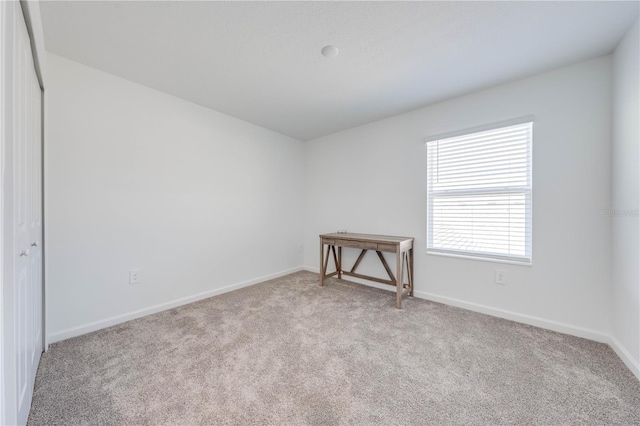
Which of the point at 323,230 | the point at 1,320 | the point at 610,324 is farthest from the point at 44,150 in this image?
the point at 610,324

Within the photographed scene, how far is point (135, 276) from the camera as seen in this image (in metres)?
2.32

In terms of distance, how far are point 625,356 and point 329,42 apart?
10.0 ft

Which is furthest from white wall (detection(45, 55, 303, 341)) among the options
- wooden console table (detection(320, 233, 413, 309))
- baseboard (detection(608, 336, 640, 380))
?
baseboard (detection(608, 336, 640, 380))

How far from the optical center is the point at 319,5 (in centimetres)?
146

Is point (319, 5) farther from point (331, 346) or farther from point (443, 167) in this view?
point (331, 346)

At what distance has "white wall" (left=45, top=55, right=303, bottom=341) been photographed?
194 cm

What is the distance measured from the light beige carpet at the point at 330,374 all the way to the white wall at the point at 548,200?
0.23 meters

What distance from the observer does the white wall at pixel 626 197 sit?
1.57 metres

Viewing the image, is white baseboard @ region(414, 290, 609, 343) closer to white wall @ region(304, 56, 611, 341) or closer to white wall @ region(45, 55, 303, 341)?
white wall @ region(304, 56, 611, 341)

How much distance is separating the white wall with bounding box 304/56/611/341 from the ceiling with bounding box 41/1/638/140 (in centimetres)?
22

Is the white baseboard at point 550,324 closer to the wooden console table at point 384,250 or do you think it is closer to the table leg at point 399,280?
the wooden console table at point 384,250

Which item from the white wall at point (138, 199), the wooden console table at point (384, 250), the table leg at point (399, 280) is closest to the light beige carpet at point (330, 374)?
the table leg at point (399, 280)

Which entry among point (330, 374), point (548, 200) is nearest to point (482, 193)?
Result: point (548, 200)

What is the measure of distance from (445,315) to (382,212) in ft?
4.60
